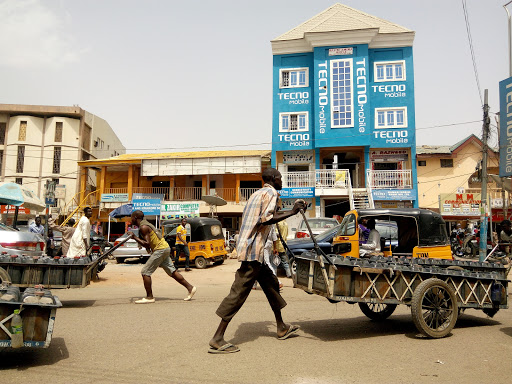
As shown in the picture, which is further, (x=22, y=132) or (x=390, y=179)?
(x=22, y=132)

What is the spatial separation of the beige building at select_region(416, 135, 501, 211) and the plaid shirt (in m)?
27.1

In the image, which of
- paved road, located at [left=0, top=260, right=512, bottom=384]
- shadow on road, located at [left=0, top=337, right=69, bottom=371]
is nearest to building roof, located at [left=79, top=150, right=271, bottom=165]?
paved road, located at [left=0, top=260, right=512, bottom=384]

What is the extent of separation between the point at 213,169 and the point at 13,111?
2120cm

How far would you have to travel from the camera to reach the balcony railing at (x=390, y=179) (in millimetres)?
24672

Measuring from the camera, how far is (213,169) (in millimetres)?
28328

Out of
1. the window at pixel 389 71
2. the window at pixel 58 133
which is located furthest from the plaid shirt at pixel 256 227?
the window at pixel 58 133

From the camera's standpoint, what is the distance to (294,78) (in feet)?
89.1

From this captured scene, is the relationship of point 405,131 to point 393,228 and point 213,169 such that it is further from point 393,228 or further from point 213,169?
point 393,228

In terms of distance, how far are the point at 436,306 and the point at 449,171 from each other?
26.8 meters

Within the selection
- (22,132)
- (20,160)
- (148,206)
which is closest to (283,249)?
(148,206)

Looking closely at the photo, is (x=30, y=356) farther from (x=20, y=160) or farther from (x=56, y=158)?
(x=20, y=160)

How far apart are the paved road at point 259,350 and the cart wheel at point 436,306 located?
0.59 feet

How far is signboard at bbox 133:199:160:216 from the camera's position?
21.5 metres

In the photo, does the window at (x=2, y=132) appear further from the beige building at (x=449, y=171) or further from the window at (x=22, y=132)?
the beige building at (x=449, y=171)
